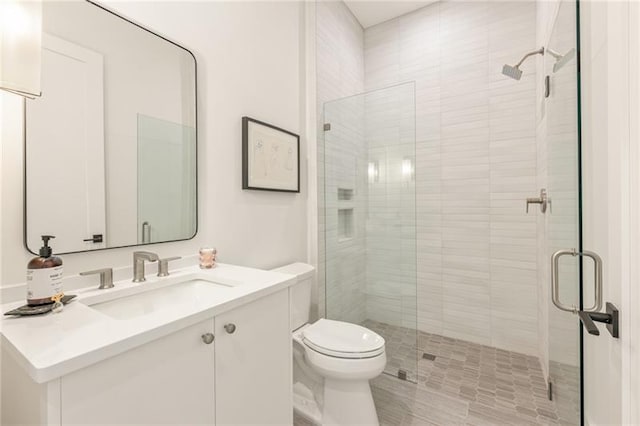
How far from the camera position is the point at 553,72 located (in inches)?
51.2

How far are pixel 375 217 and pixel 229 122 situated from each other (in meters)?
1.16

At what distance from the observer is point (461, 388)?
187 centimetres

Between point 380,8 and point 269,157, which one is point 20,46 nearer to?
point 269,157

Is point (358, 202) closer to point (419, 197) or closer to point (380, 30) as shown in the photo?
point (419, 197)

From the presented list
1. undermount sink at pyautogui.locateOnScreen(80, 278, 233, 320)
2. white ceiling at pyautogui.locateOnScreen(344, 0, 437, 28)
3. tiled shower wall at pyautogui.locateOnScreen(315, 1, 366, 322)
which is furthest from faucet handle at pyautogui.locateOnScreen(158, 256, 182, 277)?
white ceiling at pyautogui.locateOnScreen(344, 0, 437, 28)

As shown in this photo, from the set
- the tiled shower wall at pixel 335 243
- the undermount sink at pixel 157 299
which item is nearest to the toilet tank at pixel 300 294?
the tiled shower wall at pixel 335 243

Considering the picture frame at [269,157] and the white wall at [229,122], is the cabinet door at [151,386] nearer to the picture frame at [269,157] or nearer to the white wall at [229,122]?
the white wall at [229,122]

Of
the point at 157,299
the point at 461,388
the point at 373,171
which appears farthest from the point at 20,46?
the point at 461,388

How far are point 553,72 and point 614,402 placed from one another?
1.28 metres

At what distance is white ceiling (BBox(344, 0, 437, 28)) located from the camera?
2.58m

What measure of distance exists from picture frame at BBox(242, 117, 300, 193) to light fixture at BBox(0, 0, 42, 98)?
930 millimetres

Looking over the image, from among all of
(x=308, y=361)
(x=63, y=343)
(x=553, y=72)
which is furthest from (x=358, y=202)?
(x=63, y=343)

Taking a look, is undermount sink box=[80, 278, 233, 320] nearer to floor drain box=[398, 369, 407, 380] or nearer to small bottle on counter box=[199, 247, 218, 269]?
small bottle on counter box=[199, 247, 218, 269]

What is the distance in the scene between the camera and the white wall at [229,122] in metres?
0.90
